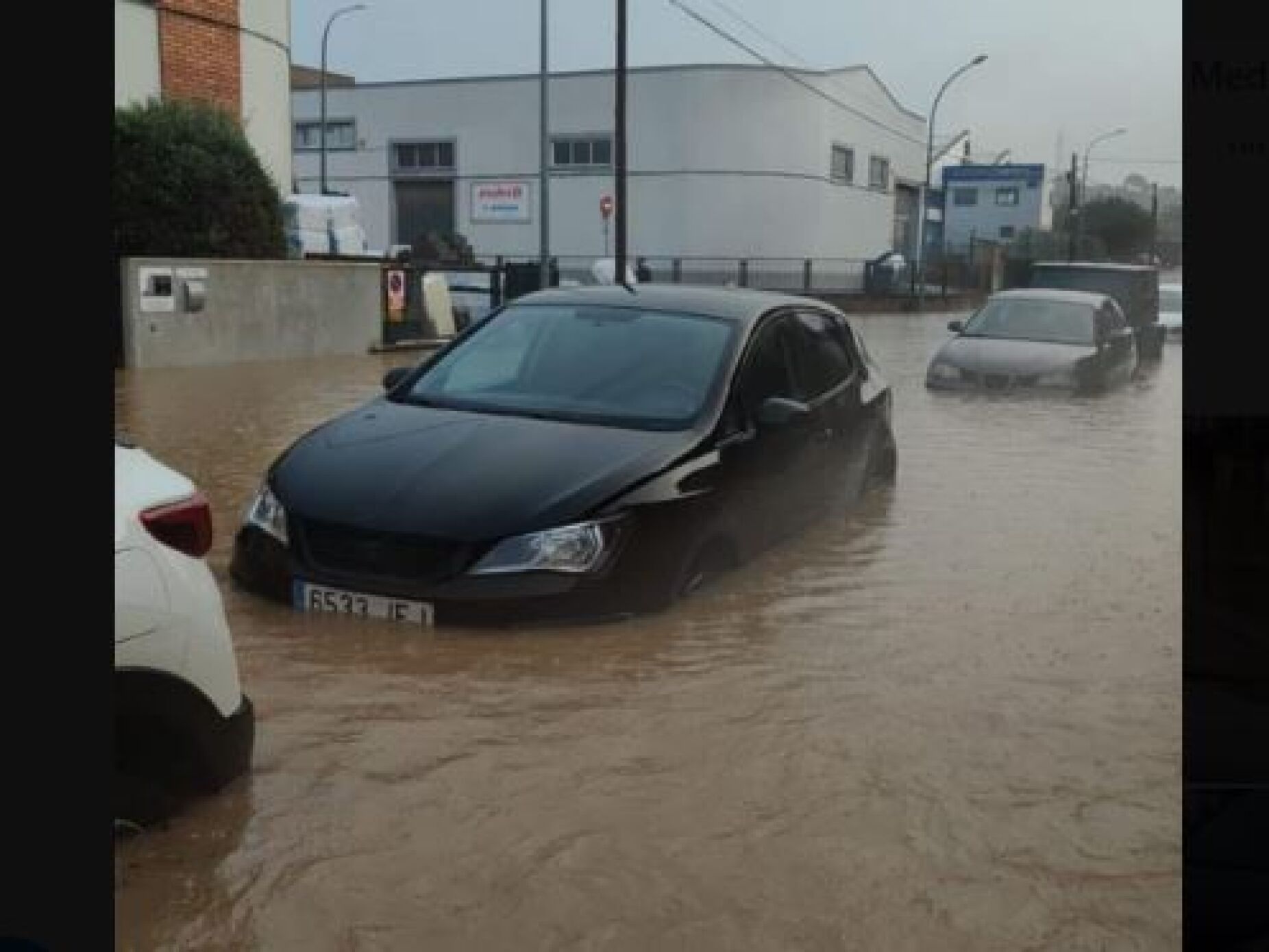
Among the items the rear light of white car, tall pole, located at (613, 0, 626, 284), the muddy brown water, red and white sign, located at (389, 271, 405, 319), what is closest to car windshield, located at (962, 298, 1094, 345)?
the muddy brown water

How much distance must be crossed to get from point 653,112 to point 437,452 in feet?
5.12

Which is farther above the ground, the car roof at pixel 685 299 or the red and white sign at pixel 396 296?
the red and white sign at pixel 396 296

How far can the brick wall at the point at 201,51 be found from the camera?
22.6 ft

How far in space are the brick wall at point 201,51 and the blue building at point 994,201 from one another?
3969 mm

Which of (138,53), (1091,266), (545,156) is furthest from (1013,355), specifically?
(138,53)

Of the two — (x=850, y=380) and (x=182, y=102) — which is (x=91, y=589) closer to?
(x=850, y=380)

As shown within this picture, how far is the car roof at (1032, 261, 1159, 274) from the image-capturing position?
9.66ft

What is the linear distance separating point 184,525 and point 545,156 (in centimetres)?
133

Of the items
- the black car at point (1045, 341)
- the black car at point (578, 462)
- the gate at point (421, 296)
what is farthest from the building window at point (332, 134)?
the black car at point (1045, 341)

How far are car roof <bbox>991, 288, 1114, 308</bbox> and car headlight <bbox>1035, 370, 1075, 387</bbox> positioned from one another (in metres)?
0.19

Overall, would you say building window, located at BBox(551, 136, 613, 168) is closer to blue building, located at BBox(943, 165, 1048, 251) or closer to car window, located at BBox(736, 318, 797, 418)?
blue building, located at BBox(943, 165, 1048, 251)

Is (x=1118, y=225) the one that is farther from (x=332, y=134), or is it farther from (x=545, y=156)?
(x=332, y=134)

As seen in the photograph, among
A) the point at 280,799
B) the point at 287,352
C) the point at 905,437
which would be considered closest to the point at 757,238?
the point at 905,437

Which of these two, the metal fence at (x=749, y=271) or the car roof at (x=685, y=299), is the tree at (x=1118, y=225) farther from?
the car roof at (x=685, y=299)
